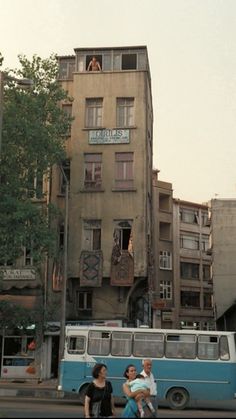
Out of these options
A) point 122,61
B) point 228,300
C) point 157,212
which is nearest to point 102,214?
point 122,61

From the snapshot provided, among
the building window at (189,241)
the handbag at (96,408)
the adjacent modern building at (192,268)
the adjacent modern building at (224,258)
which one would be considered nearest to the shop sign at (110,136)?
the adjacent modern building at (224,258)

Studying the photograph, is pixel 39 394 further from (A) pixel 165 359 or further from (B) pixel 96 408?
(B) pixel 96 408

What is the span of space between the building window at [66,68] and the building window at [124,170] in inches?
297

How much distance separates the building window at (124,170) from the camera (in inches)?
1319

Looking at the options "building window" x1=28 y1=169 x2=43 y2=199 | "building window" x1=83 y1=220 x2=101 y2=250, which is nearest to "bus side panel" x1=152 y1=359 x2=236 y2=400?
"building window" x1=28 y1=169 x2=43 y2=199

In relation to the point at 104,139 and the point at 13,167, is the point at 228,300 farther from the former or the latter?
the point at 13,167

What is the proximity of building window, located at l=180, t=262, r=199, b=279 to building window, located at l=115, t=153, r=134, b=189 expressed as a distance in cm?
4197

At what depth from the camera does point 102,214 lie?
33.1 m

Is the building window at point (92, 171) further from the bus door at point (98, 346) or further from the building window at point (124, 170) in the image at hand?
the bus door at point (98, 346)

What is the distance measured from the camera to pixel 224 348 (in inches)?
846

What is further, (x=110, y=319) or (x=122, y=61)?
(x=122, y=61)

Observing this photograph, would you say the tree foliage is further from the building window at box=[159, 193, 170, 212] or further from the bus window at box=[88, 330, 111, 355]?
the building window at box=[159, 193, 170, 212]

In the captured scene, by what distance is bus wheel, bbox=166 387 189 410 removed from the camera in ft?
68.4

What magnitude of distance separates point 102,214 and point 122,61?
9.91 metres
